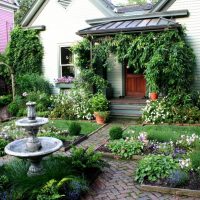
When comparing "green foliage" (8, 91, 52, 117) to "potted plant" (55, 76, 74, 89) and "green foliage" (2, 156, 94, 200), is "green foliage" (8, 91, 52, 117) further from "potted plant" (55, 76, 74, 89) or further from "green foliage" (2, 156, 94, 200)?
"green foliage" (2, 156, 94, 200)

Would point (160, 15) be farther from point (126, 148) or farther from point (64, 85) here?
point (126, 148)

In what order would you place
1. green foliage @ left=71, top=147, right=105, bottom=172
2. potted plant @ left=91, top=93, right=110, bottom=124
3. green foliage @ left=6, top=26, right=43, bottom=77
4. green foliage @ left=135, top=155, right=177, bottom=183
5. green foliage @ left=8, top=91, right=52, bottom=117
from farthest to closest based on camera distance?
1. green foliage @ left=6, top=26, right=43, bottom=77
2. green foliage @ left=8, top=91, right=52, bottom=117
3. potted plant @ left=91, top=93, right=110, bottom=124
4. green foliage @ left=71, top=147, right=105, bottom=172
5. green foliage @ left=135, top=155, right=177, bottom=183

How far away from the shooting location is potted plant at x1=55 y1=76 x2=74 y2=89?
49.8 ft

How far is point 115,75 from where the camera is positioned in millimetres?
14953

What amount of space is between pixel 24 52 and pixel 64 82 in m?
2.69

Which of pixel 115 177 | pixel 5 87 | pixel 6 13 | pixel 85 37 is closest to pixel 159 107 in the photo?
pixel 85 37

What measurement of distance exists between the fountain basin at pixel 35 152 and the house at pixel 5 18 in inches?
609

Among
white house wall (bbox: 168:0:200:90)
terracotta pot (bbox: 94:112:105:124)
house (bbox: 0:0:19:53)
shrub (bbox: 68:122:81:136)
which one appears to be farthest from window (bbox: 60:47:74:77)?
house (bbox: 0:0:19:53)

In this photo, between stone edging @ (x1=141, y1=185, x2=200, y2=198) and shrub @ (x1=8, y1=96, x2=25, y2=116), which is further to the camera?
shrub @ (x1=8, y1=96, x2=25, y2=116)

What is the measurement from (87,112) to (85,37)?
3.33 metres

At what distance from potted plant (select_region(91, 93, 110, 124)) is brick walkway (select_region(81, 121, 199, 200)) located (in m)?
4.46

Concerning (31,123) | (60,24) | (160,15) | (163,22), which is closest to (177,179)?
(31,123)

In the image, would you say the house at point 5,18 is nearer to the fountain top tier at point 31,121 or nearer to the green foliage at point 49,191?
the fountain top tier at point 31,121

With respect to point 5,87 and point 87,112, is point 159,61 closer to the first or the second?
point 87,112
